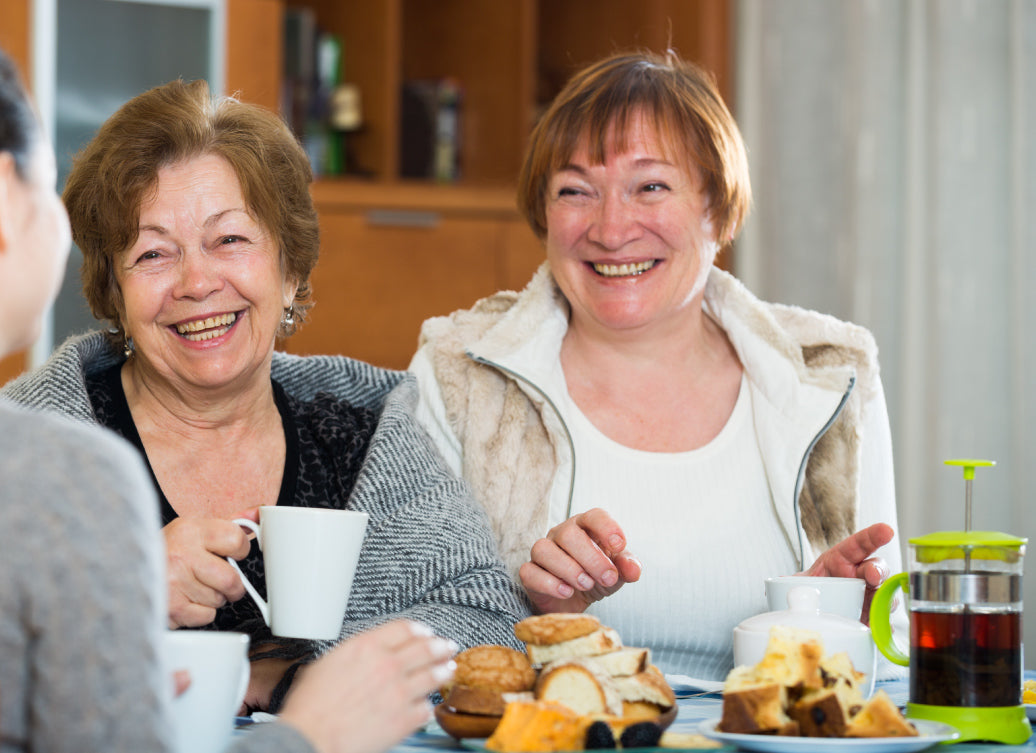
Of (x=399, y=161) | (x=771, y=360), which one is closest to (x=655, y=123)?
(x=771, y=360)

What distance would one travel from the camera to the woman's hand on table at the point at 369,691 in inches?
30.9

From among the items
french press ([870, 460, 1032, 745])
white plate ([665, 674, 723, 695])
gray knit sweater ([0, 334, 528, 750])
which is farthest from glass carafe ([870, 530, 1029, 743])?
gray knit sweater ([0, 334, 528, 750])

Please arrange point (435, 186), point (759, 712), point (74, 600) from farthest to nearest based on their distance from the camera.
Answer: point (435, 186) < point (759, 712) < point (74, 600)

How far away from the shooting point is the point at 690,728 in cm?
102

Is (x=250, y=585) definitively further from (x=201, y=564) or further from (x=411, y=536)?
(x=411, y=536)

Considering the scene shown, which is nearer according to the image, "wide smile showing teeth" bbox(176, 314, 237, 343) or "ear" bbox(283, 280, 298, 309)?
"wide smile showing teeth" bbox(176, 314, 237, 343)

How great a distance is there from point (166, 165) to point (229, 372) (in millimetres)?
254

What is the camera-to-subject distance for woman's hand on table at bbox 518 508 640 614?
126 centimetres

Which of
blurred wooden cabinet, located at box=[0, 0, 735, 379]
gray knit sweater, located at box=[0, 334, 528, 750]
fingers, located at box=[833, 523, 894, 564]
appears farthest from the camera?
blurred wooden cabinet, located at box=[0, 0, 735, 379]

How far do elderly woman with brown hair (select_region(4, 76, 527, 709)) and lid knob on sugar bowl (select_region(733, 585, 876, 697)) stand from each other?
39cm

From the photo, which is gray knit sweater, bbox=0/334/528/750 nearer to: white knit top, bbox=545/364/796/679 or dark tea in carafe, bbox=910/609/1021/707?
white knit top, bbox=545/364/796/679

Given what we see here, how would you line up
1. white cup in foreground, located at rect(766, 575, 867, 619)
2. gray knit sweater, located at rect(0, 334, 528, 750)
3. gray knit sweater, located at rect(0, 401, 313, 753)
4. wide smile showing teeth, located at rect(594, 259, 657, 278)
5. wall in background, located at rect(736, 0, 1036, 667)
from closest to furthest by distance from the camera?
gray knit sweater, located at rect(0, 401, 313, 753)
white cup in foreground, located at rect(766, 575, 867, 619)
gray knit sweater, located at rect(0, 334, 528, 750)
wide smile showing teeth, located at rect(594, 259, 657, 278)
wall in background, located at rect(736, 0, 1036, 667)

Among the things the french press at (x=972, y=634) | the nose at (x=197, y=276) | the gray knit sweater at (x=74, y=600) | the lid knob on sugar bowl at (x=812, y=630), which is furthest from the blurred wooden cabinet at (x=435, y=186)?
the gray knit sweater at (x=74, y=600)

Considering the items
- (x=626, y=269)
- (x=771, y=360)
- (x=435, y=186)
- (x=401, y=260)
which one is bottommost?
(x=771, y=360)
